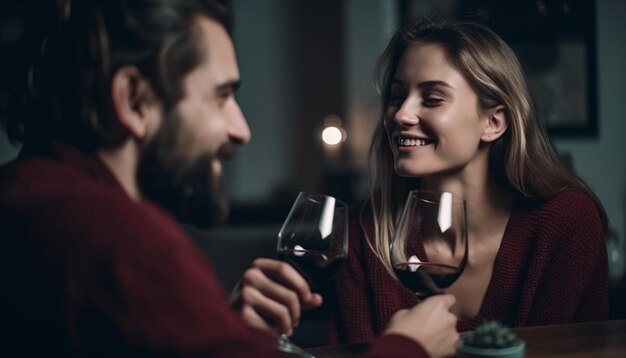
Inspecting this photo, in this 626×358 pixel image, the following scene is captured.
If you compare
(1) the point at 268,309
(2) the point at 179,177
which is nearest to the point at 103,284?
(2) the point at 179,177

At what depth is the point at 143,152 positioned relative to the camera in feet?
3.39

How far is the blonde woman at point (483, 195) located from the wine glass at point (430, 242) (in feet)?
1.66

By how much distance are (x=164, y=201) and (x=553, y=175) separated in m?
1.20

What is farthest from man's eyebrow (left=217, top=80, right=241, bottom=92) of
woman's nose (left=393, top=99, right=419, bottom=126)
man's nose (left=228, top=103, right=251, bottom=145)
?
woman's nose (left=393, top=99, right=419, bottom=126)

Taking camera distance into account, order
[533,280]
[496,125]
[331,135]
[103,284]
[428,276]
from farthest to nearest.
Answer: [331,135] < [496,125] < [533,280] < [428,276] < [103,284]

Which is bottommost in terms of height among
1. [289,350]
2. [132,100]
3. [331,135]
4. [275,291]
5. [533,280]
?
[331,135]

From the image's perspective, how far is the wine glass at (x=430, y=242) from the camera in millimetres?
1193

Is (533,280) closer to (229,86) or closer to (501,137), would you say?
(501,137)

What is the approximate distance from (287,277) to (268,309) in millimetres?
70

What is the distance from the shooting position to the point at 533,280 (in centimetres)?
172

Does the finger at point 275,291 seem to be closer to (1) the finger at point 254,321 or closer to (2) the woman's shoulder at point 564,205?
(1) the finger at point 254,321

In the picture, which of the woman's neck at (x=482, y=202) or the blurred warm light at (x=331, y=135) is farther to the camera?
the blurred warm light at (x=331, y=135)

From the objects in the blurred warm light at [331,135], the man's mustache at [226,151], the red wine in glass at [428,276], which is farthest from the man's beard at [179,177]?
the blurred warm light at [331,135]

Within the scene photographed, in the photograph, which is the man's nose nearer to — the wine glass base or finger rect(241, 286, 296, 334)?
finger rect(241, 286, 296, 334)
